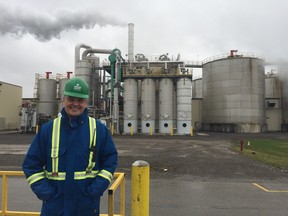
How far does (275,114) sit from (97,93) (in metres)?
30.1

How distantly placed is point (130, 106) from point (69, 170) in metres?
35.0

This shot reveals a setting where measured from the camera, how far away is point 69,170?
2643 mm

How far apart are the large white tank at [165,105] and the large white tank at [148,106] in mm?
1053

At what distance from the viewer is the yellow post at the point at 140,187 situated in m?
3.74

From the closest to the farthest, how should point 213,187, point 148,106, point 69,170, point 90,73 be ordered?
point 69,170
point 213,187
point 148,106
point 90,73

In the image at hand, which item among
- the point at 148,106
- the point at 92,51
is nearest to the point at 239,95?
the point at 148,106

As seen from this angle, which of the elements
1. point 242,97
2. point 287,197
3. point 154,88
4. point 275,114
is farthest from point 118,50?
point 287,197

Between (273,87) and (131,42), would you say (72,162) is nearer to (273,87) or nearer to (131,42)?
(131,42)

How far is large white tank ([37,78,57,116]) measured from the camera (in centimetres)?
4641

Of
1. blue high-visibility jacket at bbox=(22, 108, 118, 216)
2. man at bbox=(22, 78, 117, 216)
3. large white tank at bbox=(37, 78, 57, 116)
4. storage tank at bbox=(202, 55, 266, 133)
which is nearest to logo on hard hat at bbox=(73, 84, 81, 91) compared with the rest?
man at bbox=(22, 78, 117, 216)

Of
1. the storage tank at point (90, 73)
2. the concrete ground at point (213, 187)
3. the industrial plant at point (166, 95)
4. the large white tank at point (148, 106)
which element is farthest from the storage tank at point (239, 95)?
the concrete ground at point (213, 187)

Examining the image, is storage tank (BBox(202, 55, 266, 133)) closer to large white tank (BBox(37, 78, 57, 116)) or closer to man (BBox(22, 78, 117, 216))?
large white tank (BBox(37, 78, 57, 116))

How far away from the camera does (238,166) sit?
12.2 m

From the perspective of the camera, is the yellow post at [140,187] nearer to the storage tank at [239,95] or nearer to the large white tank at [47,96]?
the storage tank at [239,95]
